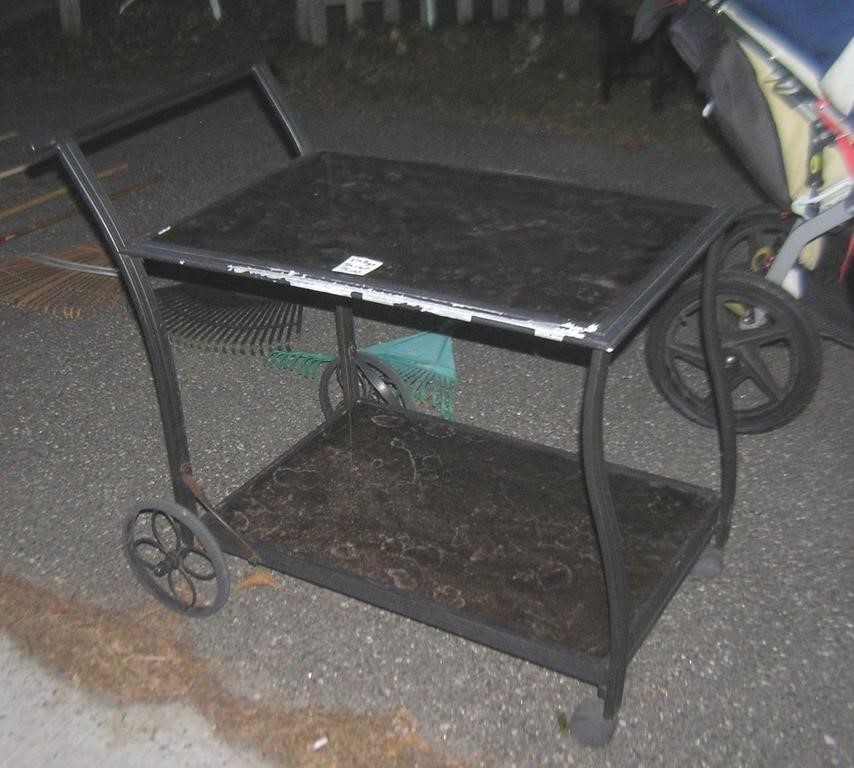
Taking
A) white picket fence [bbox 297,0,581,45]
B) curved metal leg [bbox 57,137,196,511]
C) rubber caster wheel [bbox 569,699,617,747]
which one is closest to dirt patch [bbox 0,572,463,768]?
rubber caster wheel [bbox 569,699,617,747]

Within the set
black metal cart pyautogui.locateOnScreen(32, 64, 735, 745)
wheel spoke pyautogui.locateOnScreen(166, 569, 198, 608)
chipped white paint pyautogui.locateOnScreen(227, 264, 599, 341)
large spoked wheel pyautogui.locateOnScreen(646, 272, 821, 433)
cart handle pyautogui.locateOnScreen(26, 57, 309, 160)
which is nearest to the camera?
chipped white paint pyautogui.locateOnScreen(227, 264, 599, 341)

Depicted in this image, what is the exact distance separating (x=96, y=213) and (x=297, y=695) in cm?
117

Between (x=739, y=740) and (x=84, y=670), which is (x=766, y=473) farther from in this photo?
(x=84, y=670)

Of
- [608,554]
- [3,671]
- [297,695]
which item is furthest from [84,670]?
[608,554]

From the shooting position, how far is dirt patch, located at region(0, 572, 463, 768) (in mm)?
2367

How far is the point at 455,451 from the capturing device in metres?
2.95

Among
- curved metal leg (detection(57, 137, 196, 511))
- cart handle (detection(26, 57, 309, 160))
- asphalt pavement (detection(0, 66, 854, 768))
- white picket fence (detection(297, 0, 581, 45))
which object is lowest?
white picket fence (detection(297, 0, 581, 45))

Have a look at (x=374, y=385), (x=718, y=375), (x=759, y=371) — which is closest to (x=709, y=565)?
(x=718, y=375)

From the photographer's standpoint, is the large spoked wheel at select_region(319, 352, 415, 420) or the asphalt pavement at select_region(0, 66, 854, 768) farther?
the large spoked wheel at select_region(319, 352, 415, 420)

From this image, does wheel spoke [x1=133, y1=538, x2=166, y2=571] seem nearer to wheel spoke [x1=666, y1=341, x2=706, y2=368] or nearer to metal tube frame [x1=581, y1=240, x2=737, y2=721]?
metal tube frame [x1=581, y1=240, x2=737, y2=721]

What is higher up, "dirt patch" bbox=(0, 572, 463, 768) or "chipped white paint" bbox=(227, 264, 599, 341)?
"chipped white paint" bbox=(227, 264, 599, 341)

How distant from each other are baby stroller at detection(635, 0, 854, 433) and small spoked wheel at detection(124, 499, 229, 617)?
150 centimetres

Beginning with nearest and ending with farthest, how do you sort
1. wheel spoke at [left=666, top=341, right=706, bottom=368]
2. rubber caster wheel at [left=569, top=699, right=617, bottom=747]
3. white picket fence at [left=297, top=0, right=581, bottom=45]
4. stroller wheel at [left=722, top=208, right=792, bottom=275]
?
rubber caster wheel at [left=569, top=699, right=617, bottom=747], wheel spoke at [left=666, top=341, right=706, bottom=368], stroller wheel at [left=722, top=208, right=792, bottom=275], white picket fence at [left=297, top=0, right=581, bottom=45]

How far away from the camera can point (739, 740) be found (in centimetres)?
234
